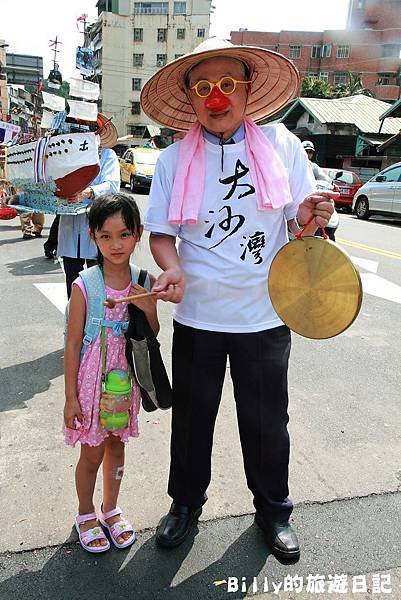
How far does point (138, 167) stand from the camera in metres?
18.5

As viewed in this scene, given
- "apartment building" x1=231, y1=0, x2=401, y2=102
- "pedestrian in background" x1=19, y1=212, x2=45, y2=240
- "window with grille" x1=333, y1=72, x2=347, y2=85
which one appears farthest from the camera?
"window with grille" x1=333, y1=72, x2=347, y2=85

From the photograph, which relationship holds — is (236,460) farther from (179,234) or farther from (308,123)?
(308,123)

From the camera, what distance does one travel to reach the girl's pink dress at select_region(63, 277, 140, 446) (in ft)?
6.47

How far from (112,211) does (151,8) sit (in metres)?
64.9

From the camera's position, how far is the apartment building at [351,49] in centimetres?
5253

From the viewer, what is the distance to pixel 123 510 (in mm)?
2320

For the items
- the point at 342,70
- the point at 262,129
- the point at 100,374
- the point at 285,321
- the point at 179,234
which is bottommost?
the point at 100,374

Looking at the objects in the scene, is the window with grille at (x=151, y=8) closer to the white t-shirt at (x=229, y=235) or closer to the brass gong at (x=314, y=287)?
the white t-shirt at (x=229, y=235)

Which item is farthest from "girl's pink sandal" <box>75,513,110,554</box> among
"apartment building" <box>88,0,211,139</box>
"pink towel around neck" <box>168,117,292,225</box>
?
"apartment building" <box>88,0,211,139</box>

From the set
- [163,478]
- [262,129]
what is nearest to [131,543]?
[163,478]

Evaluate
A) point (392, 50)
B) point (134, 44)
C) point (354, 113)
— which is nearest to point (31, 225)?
point (354, 113)

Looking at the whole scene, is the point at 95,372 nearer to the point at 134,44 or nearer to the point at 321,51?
A: the point at 321,51

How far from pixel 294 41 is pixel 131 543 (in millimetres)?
63250

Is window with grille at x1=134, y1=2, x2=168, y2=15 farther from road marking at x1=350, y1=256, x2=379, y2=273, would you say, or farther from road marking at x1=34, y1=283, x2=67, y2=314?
road marking at x1=34, y1=283, x2=67, y2=314
